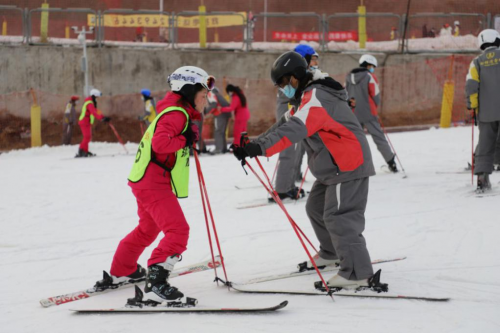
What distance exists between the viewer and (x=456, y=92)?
16.5m

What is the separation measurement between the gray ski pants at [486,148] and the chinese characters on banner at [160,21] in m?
11.4

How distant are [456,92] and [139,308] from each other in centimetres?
1387

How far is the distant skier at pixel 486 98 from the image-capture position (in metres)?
7.56

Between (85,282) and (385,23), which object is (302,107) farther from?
(385,23)

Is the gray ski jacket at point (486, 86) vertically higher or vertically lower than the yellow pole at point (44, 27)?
lower

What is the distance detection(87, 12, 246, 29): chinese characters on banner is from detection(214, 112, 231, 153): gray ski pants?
4834 mm

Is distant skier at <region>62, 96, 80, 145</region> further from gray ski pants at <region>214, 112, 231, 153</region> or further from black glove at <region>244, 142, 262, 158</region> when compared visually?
black glove at <region>244, 142, 262, 158</region>

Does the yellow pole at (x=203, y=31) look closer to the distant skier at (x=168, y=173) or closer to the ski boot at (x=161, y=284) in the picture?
the distant skier at (x=168, y=173)

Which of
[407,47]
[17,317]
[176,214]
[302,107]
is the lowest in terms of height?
[17,317]

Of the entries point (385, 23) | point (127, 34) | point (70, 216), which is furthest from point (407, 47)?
point (70, 216)

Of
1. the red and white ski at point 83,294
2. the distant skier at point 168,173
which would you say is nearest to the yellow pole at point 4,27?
the red and white ski at point 83,294

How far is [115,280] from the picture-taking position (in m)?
4.84

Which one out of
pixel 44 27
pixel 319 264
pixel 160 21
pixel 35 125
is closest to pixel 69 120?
pixel 35 125

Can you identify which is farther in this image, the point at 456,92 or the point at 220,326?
the point at 456,92
